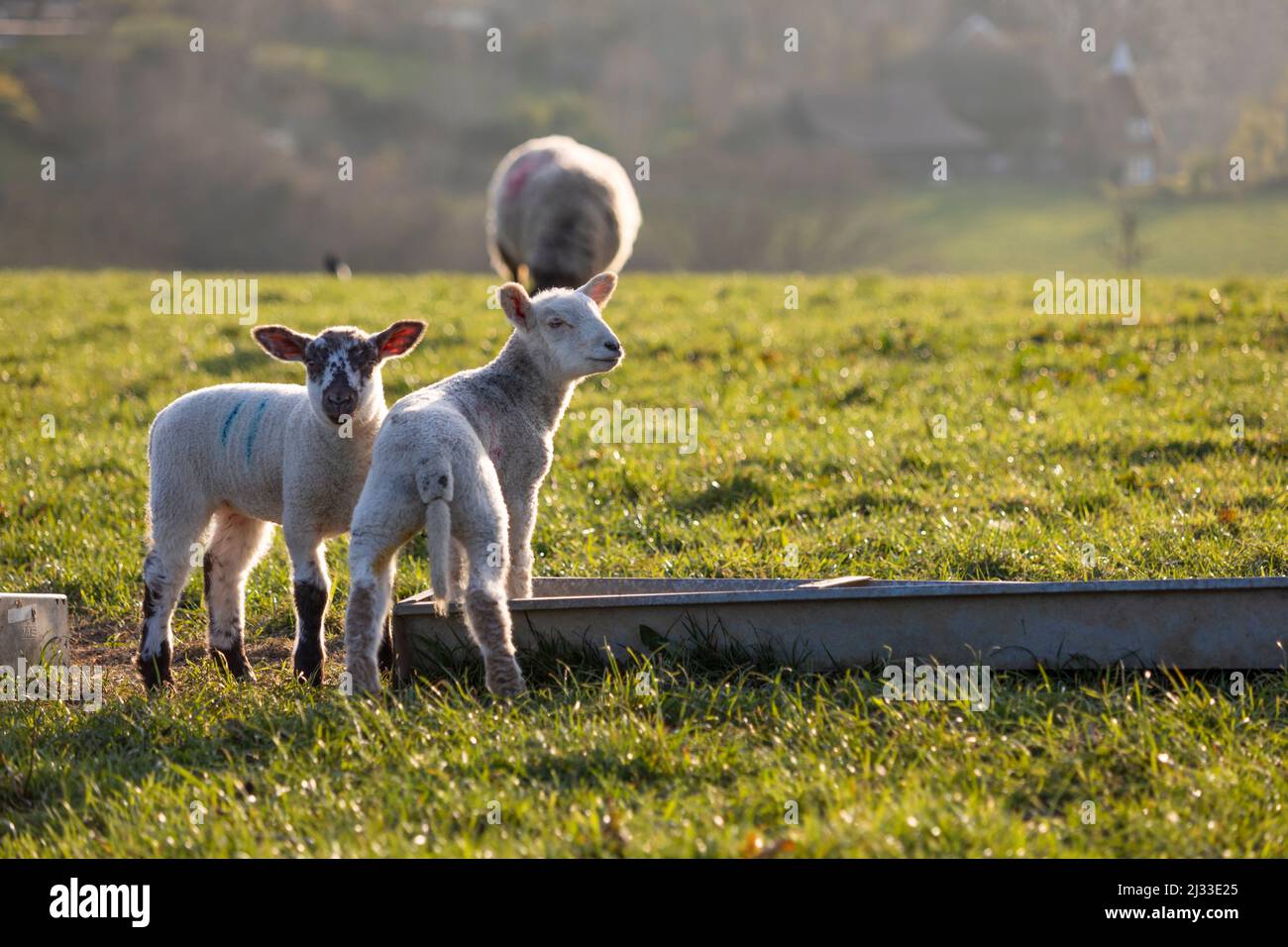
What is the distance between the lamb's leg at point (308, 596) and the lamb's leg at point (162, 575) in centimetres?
44

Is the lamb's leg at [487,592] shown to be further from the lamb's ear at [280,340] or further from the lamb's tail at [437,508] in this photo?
the lamb's ear at [280,340]

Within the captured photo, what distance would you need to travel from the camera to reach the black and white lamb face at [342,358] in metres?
4.77

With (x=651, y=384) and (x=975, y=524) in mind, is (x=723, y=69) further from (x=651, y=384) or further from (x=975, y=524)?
(x=975, y=524)

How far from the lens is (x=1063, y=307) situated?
12781 millimetres

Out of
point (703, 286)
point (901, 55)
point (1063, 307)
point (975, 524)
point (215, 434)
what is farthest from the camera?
point (901, 55)

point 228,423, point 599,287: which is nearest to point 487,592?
point 228,423

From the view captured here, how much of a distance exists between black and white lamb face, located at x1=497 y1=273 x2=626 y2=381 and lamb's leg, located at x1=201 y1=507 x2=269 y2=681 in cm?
127

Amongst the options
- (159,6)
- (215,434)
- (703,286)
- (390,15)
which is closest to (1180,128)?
(703,286)

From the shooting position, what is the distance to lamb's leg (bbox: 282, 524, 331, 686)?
497 cm

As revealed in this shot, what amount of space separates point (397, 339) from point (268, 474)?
0.66 m

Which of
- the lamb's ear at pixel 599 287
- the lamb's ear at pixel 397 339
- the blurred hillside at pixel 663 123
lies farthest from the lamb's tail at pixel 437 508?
the blurred hillside at pixel 663 123

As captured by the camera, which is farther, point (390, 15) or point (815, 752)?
point (390, 15)

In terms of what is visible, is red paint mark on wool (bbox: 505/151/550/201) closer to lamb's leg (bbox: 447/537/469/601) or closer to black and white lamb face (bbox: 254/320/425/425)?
black and white lamb face (bbox: 254/320/425/425)

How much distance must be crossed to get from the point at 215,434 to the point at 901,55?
6449 cm
